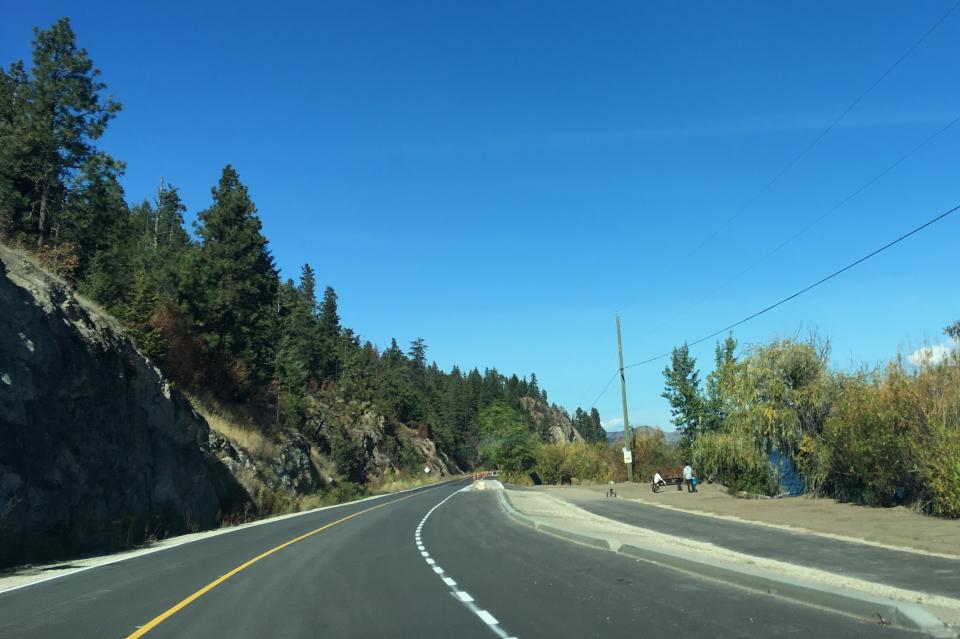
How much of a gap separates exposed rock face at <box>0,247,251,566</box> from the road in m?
3.27

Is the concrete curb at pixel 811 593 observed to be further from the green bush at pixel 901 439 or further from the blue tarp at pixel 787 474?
the blue tarp at pixel 787 474

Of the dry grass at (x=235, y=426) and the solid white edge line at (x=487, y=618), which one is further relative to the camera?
the dry grass at (x=235, y=426)

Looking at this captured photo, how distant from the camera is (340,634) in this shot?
26.5ft

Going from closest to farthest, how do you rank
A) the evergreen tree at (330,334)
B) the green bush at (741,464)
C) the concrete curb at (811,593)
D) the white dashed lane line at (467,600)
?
the concrete curb at (811,593)
the white dashed lane line at (467,600)
the green bush at (741,464)
the evergreen tree at (330,334)

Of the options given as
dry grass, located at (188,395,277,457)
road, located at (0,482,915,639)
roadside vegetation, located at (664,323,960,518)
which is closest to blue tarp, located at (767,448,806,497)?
roadside vegetation, located at (664,323,960,518)

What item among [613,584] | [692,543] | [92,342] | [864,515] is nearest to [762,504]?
[864,515]

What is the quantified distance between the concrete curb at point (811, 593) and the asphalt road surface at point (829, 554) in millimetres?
1588

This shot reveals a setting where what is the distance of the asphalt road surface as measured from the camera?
10094mm

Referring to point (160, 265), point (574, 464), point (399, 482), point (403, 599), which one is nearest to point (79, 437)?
point (403, 599)

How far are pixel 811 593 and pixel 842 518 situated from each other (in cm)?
1334

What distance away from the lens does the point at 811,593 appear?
28.8ft

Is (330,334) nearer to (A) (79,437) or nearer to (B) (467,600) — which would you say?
(A) (79,437)

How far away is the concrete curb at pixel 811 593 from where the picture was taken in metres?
7.22

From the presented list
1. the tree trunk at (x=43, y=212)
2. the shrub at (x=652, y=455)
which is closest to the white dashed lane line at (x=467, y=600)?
the tree trunk at (x=43, y=212)
